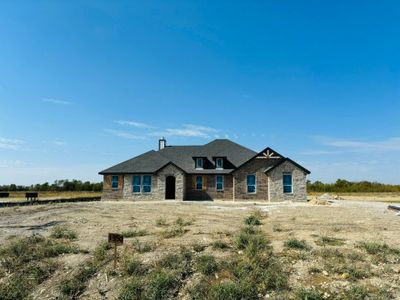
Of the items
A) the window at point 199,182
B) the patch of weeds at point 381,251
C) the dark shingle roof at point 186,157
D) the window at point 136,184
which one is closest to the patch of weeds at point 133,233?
the patch of weeds at point 381,251

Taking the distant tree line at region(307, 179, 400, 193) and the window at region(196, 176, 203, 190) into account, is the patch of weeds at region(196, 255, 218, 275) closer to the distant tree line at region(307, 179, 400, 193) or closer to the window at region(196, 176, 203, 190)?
the window at region(196, 176, 203, 190)

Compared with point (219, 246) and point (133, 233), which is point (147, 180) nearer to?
point (133, 233)

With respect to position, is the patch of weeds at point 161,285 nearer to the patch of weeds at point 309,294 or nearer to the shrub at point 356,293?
the patch of weeds at point 309,294

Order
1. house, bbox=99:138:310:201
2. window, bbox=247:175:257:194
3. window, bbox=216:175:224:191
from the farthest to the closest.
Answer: window, bbox=216:175:224:191 < window, bbox=247:175:257:194 < house, bbox=99:138:310:201

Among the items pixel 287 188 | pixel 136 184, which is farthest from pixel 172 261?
pixel 136 184

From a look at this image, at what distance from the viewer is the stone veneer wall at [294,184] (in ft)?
92.0

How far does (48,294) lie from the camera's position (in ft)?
23.1

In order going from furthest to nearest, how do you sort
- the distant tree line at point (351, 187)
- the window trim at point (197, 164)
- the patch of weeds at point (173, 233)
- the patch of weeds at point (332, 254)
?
the distant tree line at point (351, 187)
the window trim at point (197, 164)
the patch of weeds at point (173, 233)
the patch of weeds at point (332, 254)

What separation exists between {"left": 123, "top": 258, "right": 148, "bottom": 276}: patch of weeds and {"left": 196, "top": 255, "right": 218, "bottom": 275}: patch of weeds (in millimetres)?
1478

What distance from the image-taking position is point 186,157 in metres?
33.9

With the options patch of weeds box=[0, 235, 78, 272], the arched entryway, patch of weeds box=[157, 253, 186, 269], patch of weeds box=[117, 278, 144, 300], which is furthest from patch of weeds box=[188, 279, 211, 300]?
the arched entryway

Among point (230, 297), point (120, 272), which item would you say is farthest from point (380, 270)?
point (120, 272)

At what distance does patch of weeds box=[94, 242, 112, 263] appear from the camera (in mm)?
8570

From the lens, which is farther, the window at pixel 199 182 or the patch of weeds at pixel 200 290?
the window at pixel 199 182
